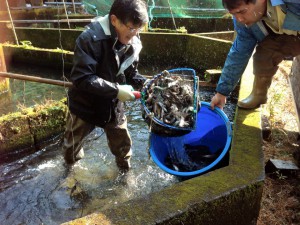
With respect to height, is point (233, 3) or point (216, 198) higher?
point (233, 3)

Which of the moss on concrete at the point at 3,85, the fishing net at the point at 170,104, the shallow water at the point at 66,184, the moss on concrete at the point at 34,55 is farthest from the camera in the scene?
the moss on concrete at the point at 34,55

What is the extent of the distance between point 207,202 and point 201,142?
71.7 inches

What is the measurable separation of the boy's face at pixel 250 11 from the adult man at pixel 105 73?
0.87 meters

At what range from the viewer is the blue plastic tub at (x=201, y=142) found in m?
3.57

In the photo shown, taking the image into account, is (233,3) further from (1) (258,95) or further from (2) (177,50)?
(2) (177,50)

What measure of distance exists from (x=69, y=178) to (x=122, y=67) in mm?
1865

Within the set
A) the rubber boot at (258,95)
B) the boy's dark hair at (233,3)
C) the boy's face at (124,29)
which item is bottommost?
the rubber boot at (258,95)

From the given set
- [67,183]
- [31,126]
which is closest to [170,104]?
[67,183]

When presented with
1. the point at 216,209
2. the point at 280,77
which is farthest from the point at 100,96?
the point at 280,77

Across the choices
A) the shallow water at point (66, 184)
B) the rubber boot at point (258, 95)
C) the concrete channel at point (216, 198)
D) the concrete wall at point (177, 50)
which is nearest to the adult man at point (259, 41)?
the rubber boot at point (258, 95)

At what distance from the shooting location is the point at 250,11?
2.79m

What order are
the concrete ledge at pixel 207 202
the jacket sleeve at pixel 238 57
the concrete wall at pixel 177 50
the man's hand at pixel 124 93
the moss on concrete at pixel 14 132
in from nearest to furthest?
the concrete ledge at pixel 207 202 → the man's hand at pixel 124 93 → the jacket sleeve at pixel 238 57 → the moss on concrete at pixel 14 132 → the concrete wall at pixel 177 50

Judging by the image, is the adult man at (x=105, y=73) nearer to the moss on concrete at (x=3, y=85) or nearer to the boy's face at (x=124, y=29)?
the boy's face at (x=124, y=29)

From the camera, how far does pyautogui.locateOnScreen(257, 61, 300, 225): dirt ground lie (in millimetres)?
2920
